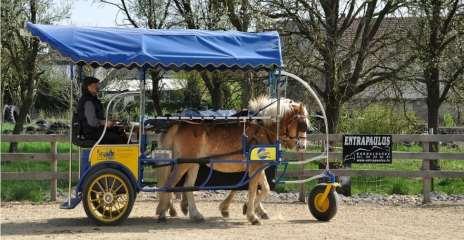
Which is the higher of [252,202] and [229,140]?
[229,140]

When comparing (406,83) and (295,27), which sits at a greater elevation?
(295,27)

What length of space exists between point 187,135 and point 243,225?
1.48 meters

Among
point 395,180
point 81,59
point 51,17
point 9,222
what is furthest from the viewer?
point 51,17

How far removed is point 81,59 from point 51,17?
14.3 metres

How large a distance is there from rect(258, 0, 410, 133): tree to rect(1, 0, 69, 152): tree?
26.0 ft

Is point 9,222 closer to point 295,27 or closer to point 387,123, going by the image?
point 295,27

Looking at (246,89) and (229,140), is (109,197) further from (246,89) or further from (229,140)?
(246,89)

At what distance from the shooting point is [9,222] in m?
10.1

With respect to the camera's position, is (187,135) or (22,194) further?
(22,194)

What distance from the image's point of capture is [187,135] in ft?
33.7

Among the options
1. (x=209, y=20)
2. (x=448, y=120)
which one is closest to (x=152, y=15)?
(x=209, y=20)

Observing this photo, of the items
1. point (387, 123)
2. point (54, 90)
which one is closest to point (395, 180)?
point (387, 123)

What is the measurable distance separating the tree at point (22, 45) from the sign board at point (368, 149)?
9972 millimetres

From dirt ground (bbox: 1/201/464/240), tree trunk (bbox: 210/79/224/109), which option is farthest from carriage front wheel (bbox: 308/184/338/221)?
Answer: tree trunk (bbox: 210/79/224/109)
